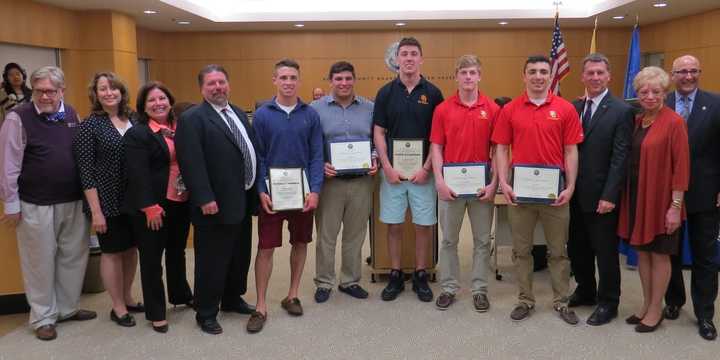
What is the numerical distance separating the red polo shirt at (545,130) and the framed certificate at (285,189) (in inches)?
53.9

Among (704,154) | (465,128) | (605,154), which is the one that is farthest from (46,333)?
(704,154)

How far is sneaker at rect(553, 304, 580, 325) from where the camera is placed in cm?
347

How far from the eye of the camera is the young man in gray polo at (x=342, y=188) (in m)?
3.78

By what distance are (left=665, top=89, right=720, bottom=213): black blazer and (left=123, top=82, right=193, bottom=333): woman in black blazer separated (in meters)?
3.10

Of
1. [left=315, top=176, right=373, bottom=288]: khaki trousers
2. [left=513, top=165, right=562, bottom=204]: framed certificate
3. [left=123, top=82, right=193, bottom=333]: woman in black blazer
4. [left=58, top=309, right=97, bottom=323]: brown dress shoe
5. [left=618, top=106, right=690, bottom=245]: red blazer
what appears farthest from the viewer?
[left=315, top=176, right=373, bottom=288]: khaki trousers

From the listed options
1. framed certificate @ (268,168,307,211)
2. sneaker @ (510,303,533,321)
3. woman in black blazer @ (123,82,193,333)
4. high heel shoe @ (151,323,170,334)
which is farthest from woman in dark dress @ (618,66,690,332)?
high heel shoe @ (151,323,170,334)

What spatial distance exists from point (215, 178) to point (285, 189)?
46cm

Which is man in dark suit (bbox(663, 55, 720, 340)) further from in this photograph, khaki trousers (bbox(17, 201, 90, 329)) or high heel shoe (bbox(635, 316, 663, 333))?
khaki trousers (bbox(17, 201, 90, 329))

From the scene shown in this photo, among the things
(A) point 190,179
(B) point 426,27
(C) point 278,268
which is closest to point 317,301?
(C) point 278,268

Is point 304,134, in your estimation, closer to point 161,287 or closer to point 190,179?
point 190,179

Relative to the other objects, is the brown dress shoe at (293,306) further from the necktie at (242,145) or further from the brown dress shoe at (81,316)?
the brown dress shoe at (81,316)

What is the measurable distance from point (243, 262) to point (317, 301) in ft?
2.02

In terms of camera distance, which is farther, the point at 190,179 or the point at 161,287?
the point at 161,287

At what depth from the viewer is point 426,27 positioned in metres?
11.0
